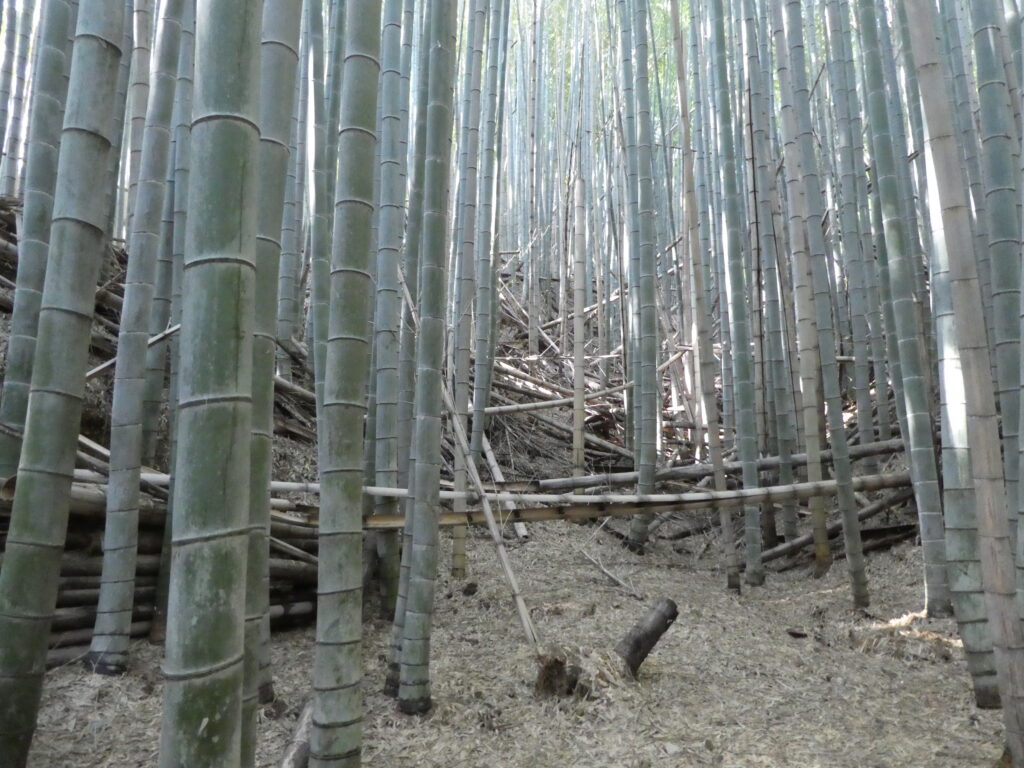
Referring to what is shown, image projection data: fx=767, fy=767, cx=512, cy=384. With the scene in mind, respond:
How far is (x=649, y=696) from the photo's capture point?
6.63 ft

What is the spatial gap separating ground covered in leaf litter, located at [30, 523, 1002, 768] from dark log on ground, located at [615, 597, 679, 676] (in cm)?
6

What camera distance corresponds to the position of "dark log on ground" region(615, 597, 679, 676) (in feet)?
6.93

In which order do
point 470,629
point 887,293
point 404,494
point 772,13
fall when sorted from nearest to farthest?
1. point 404,494
2. point 470,629
3. point 772,13
4. point 887,293

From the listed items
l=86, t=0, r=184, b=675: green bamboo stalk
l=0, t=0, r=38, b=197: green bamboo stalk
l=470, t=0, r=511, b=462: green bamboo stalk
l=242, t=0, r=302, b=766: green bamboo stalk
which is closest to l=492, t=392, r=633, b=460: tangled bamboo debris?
l=470, t=0, r=511, b=462: green bamboo stalk

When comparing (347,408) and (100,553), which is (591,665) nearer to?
(347,408)

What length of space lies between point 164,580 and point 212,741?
1.40 meters

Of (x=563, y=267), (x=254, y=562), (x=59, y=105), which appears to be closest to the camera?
(x=254, y=562)

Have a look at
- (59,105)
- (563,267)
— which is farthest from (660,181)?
(59,105)

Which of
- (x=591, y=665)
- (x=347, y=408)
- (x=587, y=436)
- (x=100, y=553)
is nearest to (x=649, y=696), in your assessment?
(x=591, y=665)

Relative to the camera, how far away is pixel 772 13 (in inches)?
116

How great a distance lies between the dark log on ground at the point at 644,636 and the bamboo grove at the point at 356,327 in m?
0.35

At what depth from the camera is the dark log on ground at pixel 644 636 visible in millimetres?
2111

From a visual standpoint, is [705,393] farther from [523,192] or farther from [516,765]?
[523,192]

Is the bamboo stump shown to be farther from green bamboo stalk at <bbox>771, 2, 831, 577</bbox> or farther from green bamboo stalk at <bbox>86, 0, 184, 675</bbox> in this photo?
green bamboo stalk at <bbox>771, 2, 831, 577</bbox>
